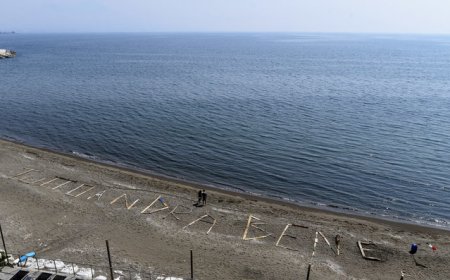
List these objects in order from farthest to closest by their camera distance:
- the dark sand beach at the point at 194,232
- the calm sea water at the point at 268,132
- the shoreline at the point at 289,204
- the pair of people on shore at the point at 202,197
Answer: the calm sea water at the point at 268,132 → the pair of people on shore at the point at 202,197 → the shoreline at the point at 289,204 → the dark sand beach at the point at 194,232

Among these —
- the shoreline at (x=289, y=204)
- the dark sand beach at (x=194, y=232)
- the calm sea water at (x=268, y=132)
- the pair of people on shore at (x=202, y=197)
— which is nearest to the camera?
the dark sand beach at (x=194, y=232)

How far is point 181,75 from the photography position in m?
126

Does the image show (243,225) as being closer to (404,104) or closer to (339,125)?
(339,125)

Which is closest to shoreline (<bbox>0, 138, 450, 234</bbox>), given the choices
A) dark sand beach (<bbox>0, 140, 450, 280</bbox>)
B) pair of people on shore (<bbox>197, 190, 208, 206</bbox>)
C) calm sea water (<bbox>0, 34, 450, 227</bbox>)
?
dark sand beach (<bbox>0, 140, 450, 280</bbox>)

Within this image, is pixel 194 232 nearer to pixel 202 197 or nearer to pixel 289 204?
pixel 202 197

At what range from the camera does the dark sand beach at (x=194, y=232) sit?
2748cm

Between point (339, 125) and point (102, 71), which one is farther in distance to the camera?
point (102, 71)

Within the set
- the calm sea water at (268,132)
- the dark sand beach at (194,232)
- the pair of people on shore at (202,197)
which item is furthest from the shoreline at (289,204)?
the pair of people on shore at (202,197)

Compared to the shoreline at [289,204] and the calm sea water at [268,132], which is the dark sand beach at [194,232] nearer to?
the shoreline at [289,204]

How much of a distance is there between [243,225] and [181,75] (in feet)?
325

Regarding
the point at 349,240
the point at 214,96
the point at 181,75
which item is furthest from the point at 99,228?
the point at 181,75

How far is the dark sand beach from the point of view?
2748 cm

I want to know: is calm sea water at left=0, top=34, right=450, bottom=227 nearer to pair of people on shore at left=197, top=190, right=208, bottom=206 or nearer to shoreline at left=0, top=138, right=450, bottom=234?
shoreline at left=0, top=138, right=450, bottom=234

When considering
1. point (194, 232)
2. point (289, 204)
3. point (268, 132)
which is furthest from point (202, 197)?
point (268, 132)
